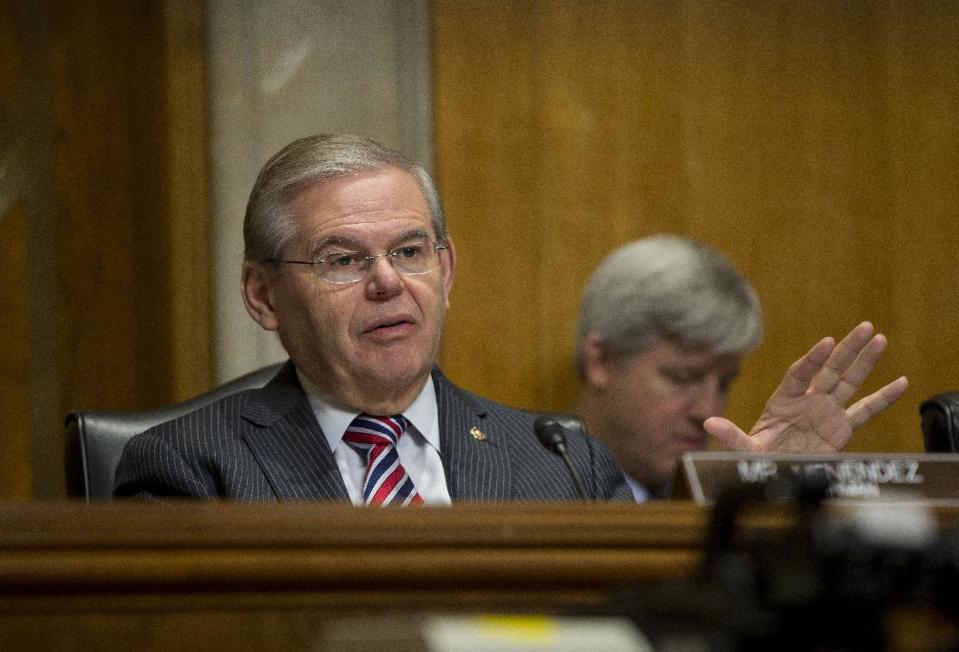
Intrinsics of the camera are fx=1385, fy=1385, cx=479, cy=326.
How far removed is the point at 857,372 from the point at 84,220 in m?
2.30

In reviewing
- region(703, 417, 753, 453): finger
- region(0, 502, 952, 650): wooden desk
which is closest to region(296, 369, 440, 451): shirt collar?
region(703, 417, 753, 453): finger

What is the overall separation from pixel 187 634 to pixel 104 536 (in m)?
0.10

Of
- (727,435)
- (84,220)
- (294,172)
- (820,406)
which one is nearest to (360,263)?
(294,172)

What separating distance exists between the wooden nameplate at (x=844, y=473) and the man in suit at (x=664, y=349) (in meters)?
1.51

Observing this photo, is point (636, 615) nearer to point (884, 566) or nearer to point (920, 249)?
point (884, 566)

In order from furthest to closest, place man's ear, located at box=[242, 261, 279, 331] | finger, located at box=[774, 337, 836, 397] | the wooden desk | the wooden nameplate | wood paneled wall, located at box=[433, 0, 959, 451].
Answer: wood paneled wall, located at box=[433, 0, 959, 451], man's ear, located at box=[242, 261, 279, 331], finger, located at box=[774, 337, 836, 397], the wooden nameplate, the wooden desk

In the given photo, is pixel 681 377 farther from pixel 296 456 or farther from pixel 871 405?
pixel 296 456

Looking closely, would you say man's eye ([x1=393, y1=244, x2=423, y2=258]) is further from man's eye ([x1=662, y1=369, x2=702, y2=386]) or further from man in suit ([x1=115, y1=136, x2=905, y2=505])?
man's eye ([x1=662, y1=369, x2=702, y2=386])

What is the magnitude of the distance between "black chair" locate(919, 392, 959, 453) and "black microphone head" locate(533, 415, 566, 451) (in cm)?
67

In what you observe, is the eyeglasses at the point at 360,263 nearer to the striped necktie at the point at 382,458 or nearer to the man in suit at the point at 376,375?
the man in suit at the point at 376,375

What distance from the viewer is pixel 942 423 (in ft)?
7.28

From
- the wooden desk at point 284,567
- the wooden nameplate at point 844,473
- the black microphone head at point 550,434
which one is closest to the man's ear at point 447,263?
the black microphone head at point 550,434

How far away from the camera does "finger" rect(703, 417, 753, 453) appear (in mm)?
1992

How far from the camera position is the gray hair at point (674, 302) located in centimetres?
289
